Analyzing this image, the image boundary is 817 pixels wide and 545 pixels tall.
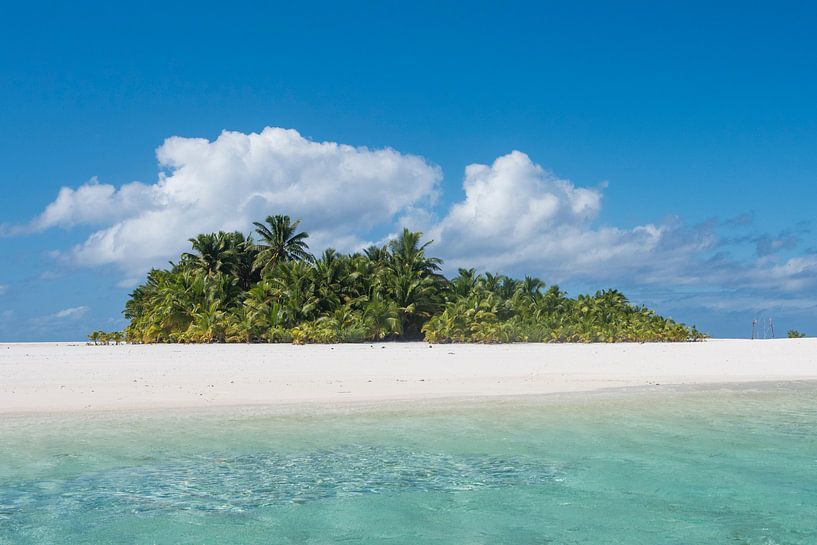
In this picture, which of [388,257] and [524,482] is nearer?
[524,482]

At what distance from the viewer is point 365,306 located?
44.0m

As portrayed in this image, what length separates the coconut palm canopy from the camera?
4062 cm

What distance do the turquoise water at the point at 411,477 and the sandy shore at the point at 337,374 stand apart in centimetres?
195

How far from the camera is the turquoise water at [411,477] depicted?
7113 mm

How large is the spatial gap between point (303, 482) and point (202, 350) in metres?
24.7

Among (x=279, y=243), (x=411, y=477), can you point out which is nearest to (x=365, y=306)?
(x=279, y=243)

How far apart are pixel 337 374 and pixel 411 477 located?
12391 millimetres

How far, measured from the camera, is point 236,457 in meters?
10.6

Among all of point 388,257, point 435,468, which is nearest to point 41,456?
point 435,468

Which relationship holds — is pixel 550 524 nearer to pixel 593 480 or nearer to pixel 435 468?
A: pixel 593 480

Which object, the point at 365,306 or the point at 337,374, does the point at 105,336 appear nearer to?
the point at 365,306

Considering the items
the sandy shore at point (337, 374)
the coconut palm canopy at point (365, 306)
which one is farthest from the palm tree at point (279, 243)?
the sandy shore at point (337, 374)

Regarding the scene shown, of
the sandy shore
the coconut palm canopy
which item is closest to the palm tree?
the coconut palm canopy

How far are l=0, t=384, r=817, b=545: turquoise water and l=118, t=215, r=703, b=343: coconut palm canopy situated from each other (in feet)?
84.5
